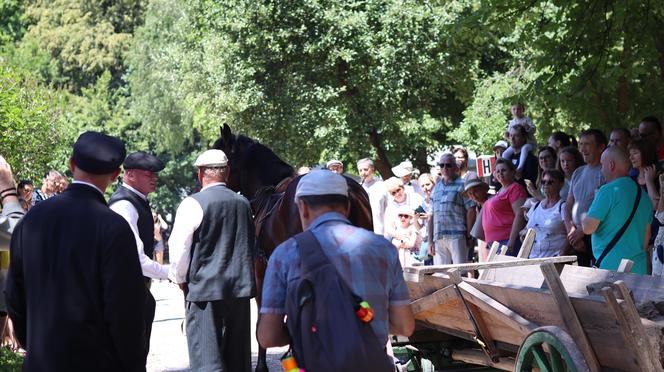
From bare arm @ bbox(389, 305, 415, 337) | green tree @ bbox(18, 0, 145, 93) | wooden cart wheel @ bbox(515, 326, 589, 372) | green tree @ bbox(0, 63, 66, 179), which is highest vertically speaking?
green tree @ bbox(18, 0, 145, 93)

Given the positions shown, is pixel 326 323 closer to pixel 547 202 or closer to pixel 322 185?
pixel 322 185

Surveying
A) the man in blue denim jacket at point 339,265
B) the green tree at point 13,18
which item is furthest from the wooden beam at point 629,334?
the green tree at point 13,18

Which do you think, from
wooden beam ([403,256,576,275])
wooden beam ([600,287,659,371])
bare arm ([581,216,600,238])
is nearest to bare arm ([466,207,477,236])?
bare arm ([581,216,600,238])

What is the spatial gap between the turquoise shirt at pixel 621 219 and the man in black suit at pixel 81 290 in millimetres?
4329

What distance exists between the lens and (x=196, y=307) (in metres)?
8.61

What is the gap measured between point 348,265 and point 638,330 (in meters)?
1.80

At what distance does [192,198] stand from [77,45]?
46785 mm

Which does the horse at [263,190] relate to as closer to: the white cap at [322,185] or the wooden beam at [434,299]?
the wooden beam at [434,299]

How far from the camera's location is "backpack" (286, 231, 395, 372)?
4410 mm

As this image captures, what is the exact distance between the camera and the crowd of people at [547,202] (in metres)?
8.24

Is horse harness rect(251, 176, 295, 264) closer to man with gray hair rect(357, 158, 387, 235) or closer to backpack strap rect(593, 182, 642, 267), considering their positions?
backpack strap rect(593, 182, 642, 267)

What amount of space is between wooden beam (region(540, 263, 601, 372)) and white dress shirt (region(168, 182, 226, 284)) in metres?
3.16

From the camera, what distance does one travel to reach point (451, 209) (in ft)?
48.1

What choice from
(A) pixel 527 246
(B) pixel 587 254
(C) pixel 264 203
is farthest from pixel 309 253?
(B) pixel 587 254
